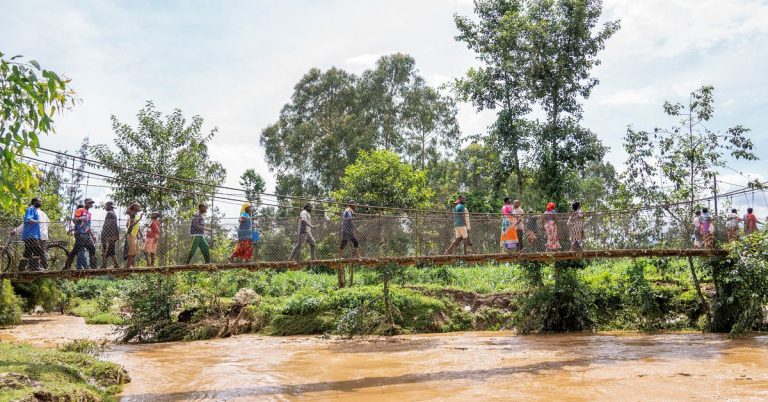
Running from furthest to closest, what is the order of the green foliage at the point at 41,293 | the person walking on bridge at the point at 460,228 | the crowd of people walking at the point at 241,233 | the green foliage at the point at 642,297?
the green foliage at the point at 41,293 → the green foliage at the point at 642,297 → the person walking on bridge at the point at 460,228 → the crowd of people walking at the point at 241,233

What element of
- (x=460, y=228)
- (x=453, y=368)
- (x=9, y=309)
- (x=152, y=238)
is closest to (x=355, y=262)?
(x=460, y=228)

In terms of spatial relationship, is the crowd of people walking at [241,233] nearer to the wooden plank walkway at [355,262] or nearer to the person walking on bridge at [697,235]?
the person walking on bridge at [697,235]

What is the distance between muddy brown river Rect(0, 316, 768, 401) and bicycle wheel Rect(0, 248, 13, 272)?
8.35 ft

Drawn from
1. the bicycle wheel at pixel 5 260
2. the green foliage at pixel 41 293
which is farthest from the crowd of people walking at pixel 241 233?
the green foliage at pixel 41 293

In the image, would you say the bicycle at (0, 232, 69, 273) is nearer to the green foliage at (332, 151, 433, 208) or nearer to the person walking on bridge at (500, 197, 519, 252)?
the person walking on bridge at (500, 197, 519, 252)

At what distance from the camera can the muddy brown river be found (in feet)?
26.0

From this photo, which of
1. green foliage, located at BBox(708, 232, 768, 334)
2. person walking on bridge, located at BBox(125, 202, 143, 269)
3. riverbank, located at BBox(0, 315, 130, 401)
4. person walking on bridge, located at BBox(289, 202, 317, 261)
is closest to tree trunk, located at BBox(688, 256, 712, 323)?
green foliage, located at BBox(708, 232, 768, 334)

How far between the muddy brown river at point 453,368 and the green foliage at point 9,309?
1.48 m

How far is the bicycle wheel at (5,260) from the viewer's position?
9.50 m

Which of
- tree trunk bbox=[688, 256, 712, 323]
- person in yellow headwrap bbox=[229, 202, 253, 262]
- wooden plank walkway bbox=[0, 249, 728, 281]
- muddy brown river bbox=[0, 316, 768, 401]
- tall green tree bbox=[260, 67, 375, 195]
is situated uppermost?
tall green tree bbox=[260, 67, 375, 195]

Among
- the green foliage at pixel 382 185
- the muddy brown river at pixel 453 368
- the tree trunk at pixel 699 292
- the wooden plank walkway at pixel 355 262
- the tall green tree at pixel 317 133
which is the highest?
the tall green tree at pixel 317 133

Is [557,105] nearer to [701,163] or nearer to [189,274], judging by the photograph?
[701,163]

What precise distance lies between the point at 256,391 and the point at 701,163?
10.7 m

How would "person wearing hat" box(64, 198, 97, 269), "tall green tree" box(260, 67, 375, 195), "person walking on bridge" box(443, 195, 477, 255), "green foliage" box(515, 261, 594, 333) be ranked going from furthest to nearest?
"tall green tree" box(260, 67, 375, 195)
"green foliage" box(515, 261, 594, 333)
"person walking on bridge" box(443, 195, 477, 255)
"person wearing hat" box(64, 198, 97, 269)
